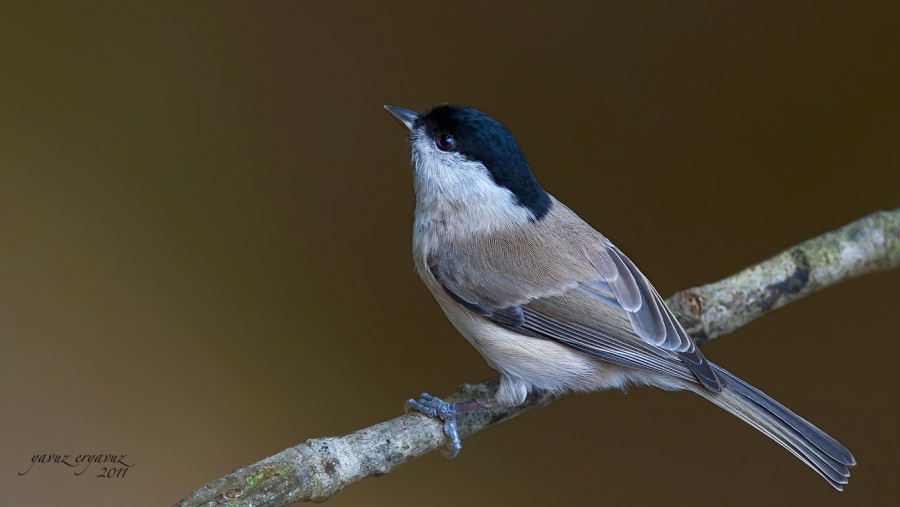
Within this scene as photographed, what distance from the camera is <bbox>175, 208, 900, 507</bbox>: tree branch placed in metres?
1.30

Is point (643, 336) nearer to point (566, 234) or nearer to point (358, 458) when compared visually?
point (566, 234)

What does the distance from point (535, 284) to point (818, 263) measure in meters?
0.96

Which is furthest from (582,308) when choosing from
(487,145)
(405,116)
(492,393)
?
(405,116)

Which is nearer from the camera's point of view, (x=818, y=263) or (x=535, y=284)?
(x=535, y=284)

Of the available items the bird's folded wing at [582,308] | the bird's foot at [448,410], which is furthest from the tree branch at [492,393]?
the bird's folded wing at [582,308]

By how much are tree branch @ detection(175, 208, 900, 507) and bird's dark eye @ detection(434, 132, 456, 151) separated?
61 centimetres

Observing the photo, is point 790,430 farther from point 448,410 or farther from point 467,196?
point 467,196

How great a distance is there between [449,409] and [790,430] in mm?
776

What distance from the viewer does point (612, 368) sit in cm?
177

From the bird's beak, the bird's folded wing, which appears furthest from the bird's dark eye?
the bird's folded wing

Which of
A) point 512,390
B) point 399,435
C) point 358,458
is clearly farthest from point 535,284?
point 358,458

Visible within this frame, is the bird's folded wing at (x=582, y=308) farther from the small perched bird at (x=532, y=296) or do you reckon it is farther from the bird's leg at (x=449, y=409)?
the bird's leg at (x=449, y=409)

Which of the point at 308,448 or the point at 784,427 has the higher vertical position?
the point at 308,448

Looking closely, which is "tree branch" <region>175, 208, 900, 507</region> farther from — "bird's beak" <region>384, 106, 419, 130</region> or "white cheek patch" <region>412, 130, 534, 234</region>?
"bird's beak" <region>384, 106, 419, 130</region>
